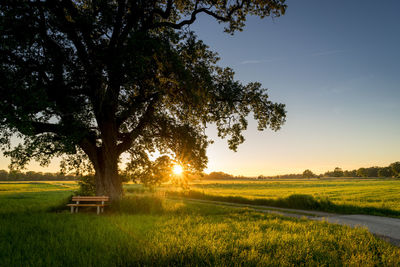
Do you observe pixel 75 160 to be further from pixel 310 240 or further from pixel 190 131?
pixel 310 240

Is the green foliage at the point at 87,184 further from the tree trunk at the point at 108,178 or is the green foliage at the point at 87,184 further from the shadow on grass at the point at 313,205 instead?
the shadow on grass at the point at 313,205

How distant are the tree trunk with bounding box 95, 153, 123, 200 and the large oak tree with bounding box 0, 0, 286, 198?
0.06m

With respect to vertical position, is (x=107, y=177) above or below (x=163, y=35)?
below

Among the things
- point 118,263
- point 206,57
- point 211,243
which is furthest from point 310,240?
point 206,57

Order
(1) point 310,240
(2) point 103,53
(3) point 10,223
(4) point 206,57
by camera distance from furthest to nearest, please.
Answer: (4) point 206,57
(2) point 103,53
(3) point 10,223
(1) point 310,240

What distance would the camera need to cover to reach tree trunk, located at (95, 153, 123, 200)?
13742mm

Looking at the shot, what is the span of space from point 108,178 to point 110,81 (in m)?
6.10

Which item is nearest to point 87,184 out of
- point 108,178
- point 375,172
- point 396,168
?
point 108,178

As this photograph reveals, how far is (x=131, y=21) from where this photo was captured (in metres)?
12.9

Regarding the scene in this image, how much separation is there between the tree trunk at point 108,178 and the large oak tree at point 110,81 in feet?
0.20

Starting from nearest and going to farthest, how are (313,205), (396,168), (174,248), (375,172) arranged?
(174,248)
(313,205)
(396,168)
(375,172)

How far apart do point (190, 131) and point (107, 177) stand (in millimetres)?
6287

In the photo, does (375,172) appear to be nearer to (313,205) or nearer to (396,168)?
(396,168)

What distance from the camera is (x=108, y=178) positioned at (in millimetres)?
13789
